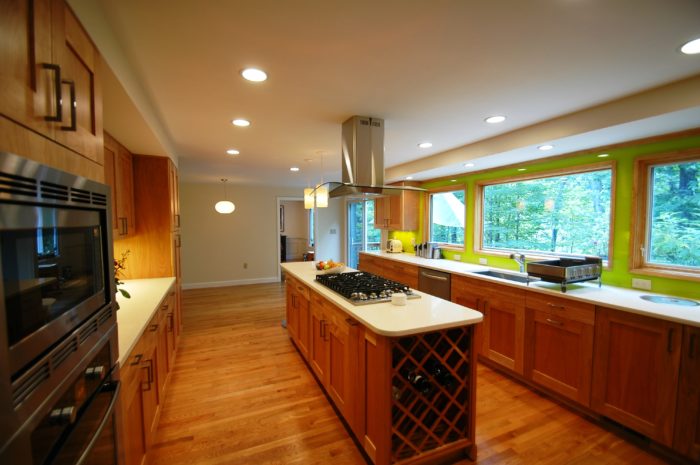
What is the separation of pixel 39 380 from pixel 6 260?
0.30 metres

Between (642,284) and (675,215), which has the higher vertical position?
(675,215)

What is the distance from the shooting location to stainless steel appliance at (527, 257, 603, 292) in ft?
7.82

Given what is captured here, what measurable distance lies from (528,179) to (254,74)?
3119 mm

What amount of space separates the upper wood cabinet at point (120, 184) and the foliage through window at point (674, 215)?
4259mm

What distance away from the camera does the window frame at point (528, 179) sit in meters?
2.63

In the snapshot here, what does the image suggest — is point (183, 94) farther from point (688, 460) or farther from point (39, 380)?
point (688, 460)

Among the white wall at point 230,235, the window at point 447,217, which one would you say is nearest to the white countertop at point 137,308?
the window at point 447,217

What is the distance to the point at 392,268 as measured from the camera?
462 cm

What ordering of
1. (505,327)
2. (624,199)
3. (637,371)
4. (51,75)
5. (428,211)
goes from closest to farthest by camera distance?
(51,75) → (637,371) → (624,199) → (505,327) → (428,211)

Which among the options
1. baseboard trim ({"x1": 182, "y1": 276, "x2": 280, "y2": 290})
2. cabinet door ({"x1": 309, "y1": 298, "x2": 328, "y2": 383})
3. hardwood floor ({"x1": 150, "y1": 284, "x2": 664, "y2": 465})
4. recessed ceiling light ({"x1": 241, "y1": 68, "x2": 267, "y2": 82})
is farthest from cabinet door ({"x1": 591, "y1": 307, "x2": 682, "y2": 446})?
baseboard trim ({"x1": 182, "y1": 276, "x2": 280, "y2": 290})

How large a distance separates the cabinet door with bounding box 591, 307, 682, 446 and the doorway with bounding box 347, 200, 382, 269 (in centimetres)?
490

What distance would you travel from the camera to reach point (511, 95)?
204 centimetres

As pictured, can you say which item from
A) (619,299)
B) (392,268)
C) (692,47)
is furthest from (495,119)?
(392,268)

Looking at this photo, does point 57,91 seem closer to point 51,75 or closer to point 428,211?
point 51,75
